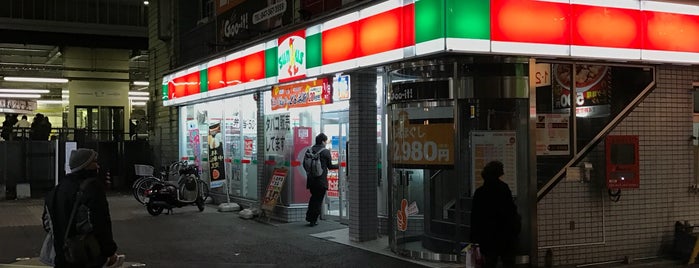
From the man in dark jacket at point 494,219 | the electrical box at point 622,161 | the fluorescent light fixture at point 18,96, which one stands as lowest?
the man in dark jacket at point 494,219

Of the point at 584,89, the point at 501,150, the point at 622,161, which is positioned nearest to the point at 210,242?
the point at 501,150

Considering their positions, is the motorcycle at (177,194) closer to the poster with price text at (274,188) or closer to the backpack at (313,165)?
the poster with price text at (274,188)

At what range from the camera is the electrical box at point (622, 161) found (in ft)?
28.1

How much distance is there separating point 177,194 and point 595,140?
9599 mm

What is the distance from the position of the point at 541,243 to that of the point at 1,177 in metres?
16.4

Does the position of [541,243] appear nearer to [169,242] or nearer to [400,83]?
[400,83]

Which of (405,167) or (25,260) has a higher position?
(405,167)

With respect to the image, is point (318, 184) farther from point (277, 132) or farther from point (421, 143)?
point (421, 143)

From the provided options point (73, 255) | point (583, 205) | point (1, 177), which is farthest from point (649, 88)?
point (1, 177)

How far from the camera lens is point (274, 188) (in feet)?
42.5

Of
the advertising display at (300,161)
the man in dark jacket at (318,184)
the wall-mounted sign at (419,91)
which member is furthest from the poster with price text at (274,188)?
the wall-mounted sign at (419,91)

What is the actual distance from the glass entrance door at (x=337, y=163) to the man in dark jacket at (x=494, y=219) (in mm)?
6050

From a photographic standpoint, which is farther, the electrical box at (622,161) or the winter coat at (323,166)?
the winter coat at (323,166)

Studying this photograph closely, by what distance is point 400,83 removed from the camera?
916cm
